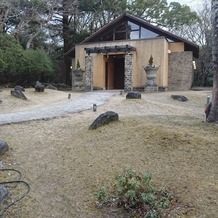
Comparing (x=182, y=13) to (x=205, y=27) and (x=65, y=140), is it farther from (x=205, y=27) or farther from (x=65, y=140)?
(x=65, y=140)

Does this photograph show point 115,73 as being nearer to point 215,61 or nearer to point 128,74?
point 128,74

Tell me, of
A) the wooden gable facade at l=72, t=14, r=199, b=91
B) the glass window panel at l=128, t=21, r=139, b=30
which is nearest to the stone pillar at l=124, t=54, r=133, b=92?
the wooden gable facade at l=72, t=14, r=199, b=91

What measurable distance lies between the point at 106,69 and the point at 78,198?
18716 mm

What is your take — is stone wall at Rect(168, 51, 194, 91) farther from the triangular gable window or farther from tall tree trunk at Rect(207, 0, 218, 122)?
tall tree trunk at Rect(207, 0, 218, 122)

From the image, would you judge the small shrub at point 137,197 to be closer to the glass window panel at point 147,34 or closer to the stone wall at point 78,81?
the stone wall at point 78,81

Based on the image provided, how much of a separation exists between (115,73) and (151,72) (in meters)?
5.16

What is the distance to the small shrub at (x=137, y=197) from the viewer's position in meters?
3.95

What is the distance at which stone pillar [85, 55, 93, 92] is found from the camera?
20969 mm

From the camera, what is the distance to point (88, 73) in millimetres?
21078

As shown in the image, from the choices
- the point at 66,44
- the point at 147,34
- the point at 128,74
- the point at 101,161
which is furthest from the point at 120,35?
the point at 101,161

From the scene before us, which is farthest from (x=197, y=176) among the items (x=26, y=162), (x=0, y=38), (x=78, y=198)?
(x=0, y=38)

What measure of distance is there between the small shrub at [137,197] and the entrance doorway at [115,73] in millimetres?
18761

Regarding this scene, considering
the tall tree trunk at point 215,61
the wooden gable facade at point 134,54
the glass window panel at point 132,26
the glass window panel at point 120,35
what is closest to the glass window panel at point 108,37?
the wooden gable facade at point 134,54

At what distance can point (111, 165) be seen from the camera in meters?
5.30
